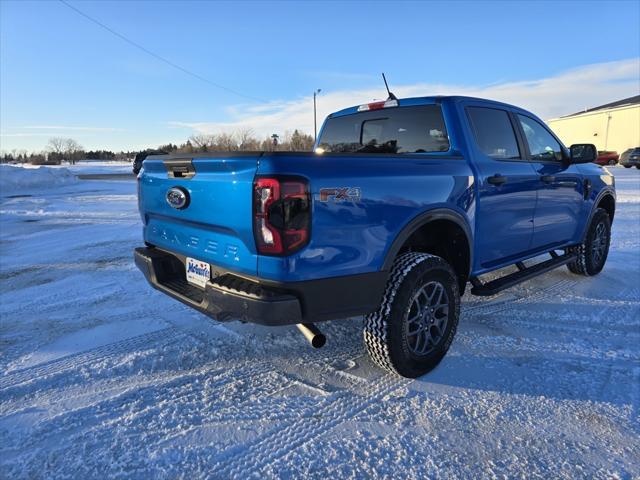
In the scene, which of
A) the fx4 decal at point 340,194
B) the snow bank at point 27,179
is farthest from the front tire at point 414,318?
the snow bank at point 27,179

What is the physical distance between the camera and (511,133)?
3881mm

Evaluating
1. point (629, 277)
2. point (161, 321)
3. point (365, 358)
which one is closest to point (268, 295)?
point (365, 358)

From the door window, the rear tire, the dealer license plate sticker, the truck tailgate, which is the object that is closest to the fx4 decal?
the truck tailgate

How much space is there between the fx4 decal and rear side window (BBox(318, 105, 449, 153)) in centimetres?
130

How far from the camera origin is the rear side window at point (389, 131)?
11.2ft

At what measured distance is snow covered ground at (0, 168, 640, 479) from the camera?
6.95 feet

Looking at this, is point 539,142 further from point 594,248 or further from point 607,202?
point 607,202

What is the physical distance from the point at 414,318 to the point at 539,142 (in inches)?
104

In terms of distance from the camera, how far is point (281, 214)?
2.15 metres

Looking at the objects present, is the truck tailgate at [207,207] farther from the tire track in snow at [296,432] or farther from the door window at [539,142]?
the door window at [539,142]

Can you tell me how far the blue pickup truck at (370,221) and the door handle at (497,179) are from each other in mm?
17

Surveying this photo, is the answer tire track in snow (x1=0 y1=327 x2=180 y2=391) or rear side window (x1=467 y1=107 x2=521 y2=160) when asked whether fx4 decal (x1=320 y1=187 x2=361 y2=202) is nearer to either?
rear side window (x1=467 y1=107 x2=521 y2=160)

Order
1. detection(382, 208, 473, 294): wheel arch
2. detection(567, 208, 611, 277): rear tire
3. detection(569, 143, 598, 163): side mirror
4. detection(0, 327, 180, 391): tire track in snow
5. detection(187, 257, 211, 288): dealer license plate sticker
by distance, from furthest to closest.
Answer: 1. detection(567, 208, 611, 277): rear tire
2. detection(569, 143, 598, 163): side mirror
3. detection(382, 208, 473, 294): wheel arch
4. detection(0, 327, 180, 391): tire track in snow
5. detection(187, 257, 211, 288): dealer license plate sticker

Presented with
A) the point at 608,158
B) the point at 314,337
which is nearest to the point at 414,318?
the point at 314,337
